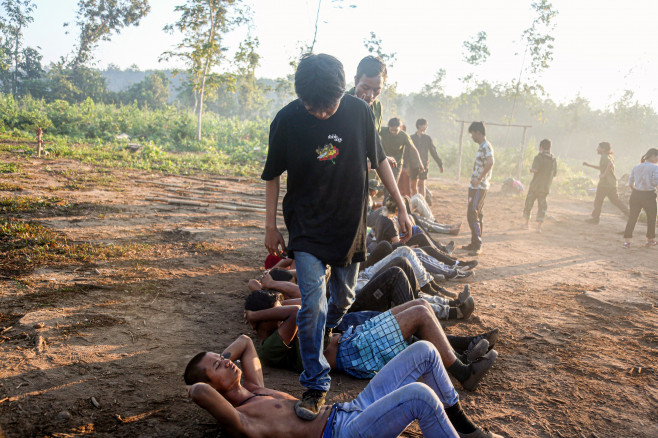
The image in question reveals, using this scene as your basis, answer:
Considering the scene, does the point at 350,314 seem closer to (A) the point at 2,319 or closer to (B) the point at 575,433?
(B) the point at 575,433

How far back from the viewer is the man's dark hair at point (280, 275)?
3.96 metres

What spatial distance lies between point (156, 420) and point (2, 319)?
1792 millimetres

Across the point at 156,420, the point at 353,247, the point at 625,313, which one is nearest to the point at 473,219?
the point at 625,313

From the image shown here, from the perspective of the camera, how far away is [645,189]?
7.76 m

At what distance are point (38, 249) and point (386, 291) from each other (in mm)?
3865

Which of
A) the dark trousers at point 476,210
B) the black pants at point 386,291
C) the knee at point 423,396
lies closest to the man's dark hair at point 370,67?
the black pants at point 386,291

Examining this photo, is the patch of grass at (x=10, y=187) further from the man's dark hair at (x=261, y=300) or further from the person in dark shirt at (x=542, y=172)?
the person in dark shirt at (x=542, y=172)

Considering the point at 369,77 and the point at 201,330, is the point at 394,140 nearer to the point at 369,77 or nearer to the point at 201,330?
the point at 369,77

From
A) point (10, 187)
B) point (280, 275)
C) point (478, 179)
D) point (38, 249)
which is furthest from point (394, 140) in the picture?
point (10, 187)

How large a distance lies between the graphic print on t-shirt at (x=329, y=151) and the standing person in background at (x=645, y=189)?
7484mm

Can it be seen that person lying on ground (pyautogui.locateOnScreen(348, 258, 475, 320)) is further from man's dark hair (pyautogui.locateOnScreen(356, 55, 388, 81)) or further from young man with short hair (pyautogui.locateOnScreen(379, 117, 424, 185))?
young man with short hair (pyautogui.locateOnScreen(379, 117, 424, 185))

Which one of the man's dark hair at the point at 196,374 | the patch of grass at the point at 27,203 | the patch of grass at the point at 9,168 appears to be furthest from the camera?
the patch of grass at the point at 9,168

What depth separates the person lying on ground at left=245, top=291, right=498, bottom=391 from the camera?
2736mm

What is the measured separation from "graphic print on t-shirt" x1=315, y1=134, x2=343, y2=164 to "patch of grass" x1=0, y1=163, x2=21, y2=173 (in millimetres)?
9309
